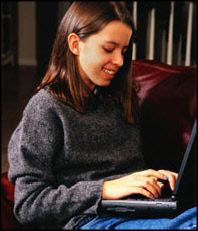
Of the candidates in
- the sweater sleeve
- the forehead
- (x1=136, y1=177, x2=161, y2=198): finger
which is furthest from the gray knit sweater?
the forehead

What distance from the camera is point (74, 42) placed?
4.33ft

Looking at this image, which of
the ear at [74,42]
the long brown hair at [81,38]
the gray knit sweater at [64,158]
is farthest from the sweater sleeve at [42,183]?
the ear at [74,42]

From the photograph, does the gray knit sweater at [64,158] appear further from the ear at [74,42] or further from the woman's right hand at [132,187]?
the ear at [74,42]

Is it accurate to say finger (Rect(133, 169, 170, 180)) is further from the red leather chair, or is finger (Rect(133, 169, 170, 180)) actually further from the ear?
the ear

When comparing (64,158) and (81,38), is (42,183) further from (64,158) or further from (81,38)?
(81,38)

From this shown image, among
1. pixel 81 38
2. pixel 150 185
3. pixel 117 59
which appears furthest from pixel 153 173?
pixel 81 38

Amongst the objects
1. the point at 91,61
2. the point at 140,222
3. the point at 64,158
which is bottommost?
the point at 140,222

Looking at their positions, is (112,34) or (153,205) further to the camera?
(112,34)

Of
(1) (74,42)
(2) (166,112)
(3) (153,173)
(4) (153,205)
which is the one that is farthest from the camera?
(2) (166,112)

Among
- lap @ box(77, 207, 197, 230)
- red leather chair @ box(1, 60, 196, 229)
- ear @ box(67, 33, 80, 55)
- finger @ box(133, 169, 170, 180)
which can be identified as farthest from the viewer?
red leather chair @ box(1, 60, 196, 229)

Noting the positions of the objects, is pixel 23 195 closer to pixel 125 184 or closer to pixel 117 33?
pixel 125 184

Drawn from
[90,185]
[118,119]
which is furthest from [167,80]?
[90,185]

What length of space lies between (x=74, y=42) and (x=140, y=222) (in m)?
0.56

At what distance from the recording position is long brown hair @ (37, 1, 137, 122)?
1.28 meters
